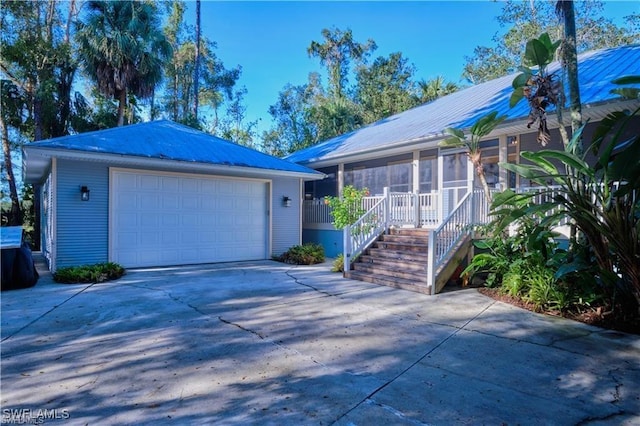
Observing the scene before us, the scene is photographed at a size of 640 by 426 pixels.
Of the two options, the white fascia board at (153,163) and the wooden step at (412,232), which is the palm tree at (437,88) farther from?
the wooden step at (412,232)

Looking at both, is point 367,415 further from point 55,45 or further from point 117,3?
point 55,45

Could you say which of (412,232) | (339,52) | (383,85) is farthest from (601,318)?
(339,52)

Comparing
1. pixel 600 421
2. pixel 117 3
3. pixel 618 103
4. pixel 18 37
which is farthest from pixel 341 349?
pixel 18 37

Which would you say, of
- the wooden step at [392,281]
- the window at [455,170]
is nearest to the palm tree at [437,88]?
the window at [455,170]

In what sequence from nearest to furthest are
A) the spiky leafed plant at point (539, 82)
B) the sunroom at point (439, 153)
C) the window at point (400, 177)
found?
the spiky leafed plant at point (539, 82), the sunroom at point (439, 153), the window at point (400, 177)

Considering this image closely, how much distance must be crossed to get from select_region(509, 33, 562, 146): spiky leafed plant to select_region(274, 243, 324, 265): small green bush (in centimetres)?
662

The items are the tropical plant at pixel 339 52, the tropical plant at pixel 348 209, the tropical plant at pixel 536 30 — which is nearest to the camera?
the tropical plant at pixel 348 209

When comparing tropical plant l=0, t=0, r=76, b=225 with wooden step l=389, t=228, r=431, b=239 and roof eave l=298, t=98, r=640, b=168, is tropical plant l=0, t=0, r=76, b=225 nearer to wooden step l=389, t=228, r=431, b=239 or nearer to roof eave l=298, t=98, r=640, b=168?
roof eave l=298, t=98, r=640, b=168

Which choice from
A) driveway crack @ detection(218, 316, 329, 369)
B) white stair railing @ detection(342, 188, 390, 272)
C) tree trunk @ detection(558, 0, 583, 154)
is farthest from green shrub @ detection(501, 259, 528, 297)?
driveway crack @ detection(218, 316, 329, 369)

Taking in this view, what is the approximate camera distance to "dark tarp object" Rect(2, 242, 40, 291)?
682cm

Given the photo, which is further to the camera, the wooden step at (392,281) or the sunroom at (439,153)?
the sunroom at (439,153)

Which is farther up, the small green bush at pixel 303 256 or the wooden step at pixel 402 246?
the wooden step at pixel 402 246

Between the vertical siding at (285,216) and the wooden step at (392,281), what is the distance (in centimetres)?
389

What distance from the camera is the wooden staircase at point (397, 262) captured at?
23.0 ft
